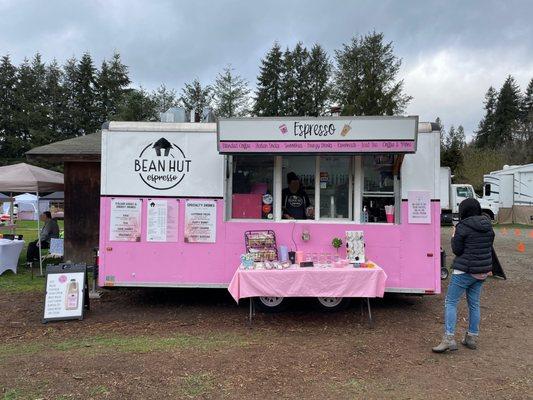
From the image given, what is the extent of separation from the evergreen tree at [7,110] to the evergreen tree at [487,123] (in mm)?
55474

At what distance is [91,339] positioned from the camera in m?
5.04

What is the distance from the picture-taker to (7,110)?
47.7 metres

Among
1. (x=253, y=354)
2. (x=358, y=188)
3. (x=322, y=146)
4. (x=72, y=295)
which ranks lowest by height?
(x=253, y=354)

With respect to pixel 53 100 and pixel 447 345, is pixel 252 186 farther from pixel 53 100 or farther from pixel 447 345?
pixel 53 100

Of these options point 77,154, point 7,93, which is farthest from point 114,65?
point 77,154

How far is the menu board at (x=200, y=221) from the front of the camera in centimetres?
600

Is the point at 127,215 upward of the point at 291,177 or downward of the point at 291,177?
downward

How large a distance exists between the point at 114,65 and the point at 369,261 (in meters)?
50.6

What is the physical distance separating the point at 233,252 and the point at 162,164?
1490 mm

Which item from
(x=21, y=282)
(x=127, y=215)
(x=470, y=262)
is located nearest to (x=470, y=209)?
(x=470, y=262)

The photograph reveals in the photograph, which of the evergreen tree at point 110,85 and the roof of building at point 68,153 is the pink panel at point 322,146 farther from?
the evergreen tree at point 110,85

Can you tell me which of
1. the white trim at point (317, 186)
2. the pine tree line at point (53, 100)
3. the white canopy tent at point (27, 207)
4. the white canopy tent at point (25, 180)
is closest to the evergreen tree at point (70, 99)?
the pine tree line at point (53, 100)

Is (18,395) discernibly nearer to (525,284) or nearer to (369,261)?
(369,261)

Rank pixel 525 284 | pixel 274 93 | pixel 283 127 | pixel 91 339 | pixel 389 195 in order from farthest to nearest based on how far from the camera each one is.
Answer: pixel 274 93
pixel 525 284
pixel 389 195
pixel 283 127
pixel 91 339
